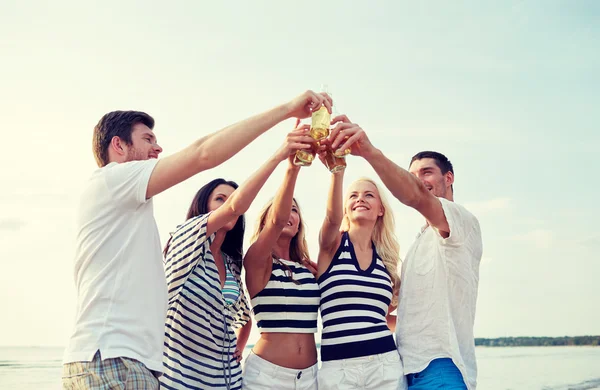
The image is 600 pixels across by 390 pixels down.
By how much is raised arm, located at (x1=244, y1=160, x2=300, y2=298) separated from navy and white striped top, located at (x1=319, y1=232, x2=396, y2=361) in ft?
1.53

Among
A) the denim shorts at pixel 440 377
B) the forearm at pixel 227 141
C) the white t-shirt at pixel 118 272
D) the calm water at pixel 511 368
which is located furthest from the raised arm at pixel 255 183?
the calm water at pixel 511 368

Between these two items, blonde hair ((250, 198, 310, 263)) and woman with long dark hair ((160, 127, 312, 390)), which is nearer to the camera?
woman with long dark hair ((160, 127, 312, 390))

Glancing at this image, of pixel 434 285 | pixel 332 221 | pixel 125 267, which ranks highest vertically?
pixel 332 221

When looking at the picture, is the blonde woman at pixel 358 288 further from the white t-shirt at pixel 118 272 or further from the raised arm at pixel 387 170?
the white t-shirt at pixel 118 272

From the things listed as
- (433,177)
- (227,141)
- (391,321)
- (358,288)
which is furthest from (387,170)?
(391,321)

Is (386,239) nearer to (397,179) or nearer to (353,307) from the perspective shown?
(353,307)

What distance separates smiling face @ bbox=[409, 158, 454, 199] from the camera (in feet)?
15.8

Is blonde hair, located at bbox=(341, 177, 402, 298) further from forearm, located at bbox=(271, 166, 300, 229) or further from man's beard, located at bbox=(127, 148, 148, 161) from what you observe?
man's beard, located at bbox=(127, 148, 148, 161)

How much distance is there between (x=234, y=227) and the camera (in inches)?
195

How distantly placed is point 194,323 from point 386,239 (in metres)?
1.77

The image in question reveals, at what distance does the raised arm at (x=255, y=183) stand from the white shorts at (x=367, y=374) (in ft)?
4.21

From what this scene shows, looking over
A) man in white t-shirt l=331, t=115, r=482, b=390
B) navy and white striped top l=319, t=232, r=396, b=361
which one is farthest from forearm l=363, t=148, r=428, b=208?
navy and white striped top l=319, t=232, r=396, b=361

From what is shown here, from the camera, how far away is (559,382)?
47.8 feet

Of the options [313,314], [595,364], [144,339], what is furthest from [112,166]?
[595,364]
